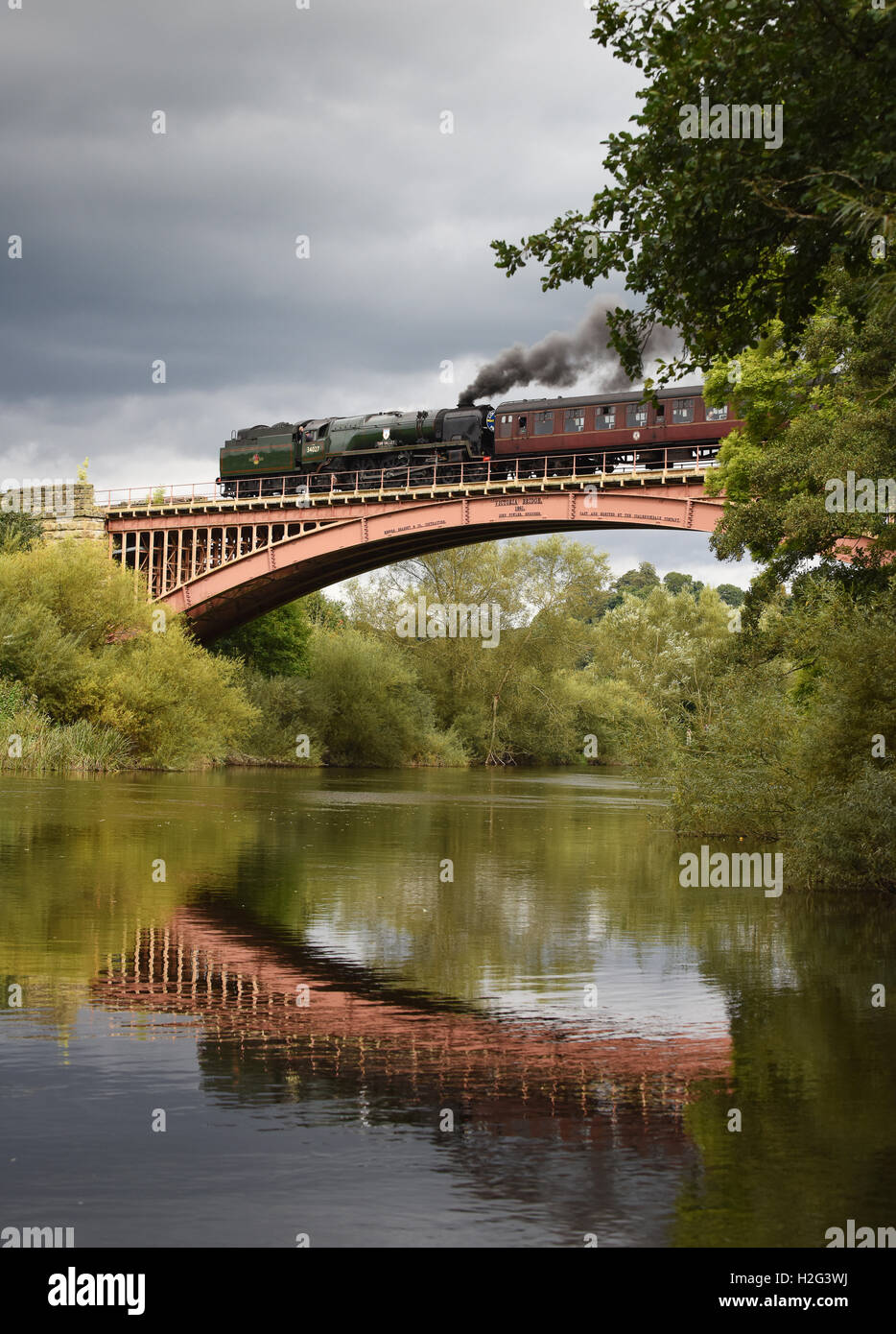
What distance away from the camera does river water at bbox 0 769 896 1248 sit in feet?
16.5

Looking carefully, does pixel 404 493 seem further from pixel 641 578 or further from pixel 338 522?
pixel 641 578

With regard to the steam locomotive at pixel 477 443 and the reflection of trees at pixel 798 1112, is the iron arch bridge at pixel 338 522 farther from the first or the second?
the reflection of trees at pixel 798 1112

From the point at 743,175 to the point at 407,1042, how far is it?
7.75 metres

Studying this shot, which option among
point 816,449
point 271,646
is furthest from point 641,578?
point 816,449

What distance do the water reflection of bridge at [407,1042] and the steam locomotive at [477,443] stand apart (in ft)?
121

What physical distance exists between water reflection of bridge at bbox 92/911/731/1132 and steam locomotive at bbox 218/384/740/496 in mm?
37027

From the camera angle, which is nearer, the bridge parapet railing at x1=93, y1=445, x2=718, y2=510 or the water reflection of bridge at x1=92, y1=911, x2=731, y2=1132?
the water reflection of bridge at x1=92, y1=911, x2=731, y2=1132

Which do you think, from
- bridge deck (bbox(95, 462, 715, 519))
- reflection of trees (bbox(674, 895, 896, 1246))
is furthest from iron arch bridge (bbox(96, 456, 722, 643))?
reflection of trees (bbox(674, 895, 896, 1246))

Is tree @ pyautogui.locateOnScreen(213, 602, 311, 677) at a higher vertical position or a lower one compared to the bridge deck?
lower

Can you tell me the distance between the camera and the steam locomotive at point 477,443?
4569cm

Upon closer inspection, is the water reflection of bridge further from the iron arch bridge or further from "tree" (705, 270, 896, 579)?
the iron arch bridge

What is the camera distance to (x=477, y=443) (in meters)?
52.0

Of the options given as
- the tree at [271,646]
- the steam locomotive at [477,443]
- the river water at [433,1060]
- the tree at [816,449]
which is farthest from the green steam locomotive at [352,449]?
the river water at [433,1060]
